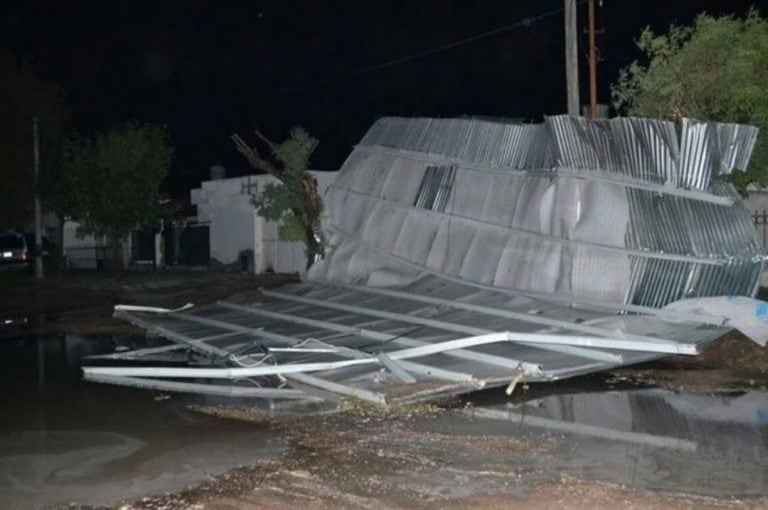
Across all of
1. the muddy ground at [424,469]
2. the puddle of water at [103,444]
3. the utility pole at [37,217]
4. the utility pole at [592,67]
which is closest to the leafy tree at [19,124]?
the utility pole at [37,217]

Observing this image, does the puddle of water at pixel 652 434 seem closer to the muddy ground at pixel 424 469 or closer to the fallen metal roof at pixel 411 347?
the muddy ground at pixel 424 469

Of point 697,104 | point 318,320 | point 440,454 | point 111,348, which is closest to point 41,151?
point 111,348

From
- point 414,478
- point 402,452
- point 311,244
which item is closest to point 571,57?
point 311,244

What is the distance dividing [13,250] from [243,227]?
9368 millimetres

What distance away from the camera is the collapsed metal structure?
12.4m

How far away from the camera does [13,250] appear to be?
3553 centimetres

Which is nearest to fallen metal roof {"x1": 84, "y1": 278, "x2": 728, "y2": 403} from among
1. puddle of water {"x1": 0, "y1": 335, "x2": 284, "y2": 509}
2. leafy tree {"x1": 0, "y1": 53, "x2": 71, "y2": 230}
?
puddle of water {"x1": 0, "y1": 335, "x2": 284, "y2": 509}

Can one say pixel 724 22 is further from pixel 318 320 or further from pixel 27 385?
pixel 27 385

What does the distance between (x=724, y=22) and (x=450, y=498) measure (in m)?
10.9

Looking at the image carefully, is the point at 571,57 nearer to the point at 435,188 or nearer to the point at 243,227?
the point at 435,188

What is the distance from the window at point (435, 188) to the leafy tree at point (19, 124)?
78.3 feet

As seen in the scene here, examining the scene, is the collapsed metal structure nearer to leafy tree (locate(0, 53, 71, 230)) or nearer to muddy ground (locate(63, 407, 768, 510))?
muddy ground (locate(63, 407, 768, 510))

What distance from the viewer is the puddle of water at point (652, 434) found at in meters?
8.27

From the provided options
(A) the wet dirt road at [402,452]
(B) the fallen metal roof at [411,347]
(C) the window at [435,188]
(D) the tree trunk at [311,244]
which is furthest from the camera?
(D) the tree trunk at [311,244]
